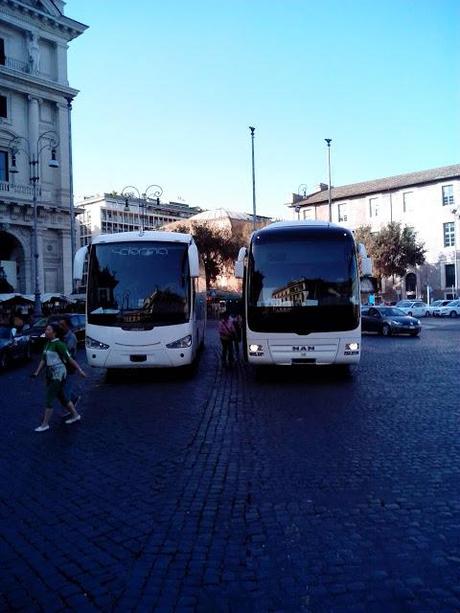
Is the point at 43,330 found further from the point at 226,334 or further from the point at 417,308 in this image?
the point at 417,308

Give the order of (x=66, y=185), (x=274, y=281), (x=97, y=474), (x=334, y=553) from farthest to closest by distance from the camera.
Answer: (x=66, y=185)
(x=274, y=281)
(x=97, y=474)
(x=334, y=553)

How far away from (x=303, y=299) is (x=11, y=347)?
32.9 ft

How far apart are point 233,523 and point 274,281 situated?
7790 millimetres

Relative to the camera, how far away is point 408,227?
57.5 m

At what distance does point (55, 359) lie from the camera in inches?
335

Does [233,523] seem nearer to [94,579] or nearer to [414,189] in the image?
[94,579]

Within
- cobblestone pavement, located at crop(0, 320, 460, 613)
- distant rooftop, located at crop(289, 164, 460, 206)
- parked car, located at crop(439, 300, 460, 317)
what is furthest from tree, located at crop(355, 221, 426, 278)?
cobblestone pavement, located at crop(0, 320, 460, 613)

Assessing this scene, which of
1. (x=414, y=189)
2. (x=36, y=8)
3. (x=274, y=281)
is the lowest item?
(x=274, y=281)

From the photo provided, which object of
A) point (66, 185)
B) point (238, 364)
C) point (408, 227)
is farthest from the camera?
point (408, 227)

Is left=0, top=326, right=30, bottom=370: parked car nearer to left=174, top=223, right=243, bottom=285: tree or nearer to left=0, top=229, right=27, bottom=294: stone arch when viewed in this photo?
left=0, top=229, right=27, bottom=294: stone arch

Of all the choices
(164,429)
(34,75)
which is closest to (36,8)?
(34,75)

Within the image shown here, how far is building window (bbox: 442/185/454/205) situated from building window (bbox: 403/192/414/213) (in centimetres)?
361

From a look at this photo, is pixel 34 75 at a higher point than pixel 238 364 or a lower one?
higher

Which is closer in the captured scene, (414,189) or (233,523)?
(233,523)
